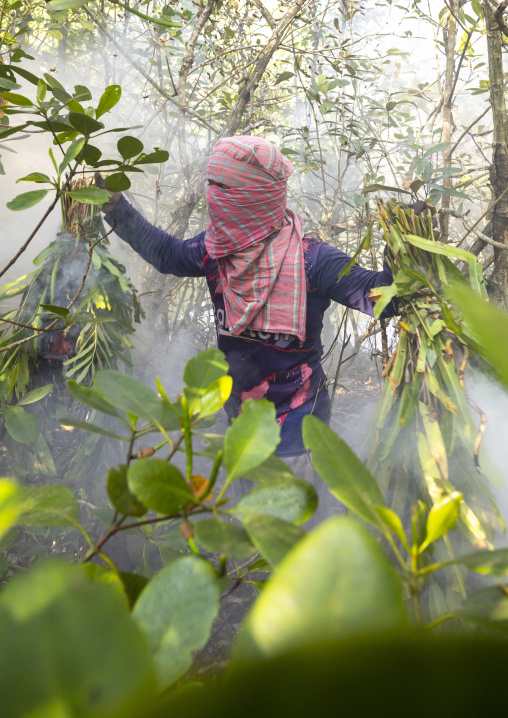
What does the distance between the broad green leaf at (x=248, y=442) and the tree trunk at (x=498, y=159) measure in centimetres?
83

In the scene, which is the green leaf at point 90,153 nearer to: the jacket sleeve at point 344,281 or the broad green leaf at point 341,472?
the broad green leaf at point 341,472

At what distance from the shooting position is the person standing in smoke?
1290mm

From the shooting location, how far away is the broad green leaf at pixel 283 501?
0.65ft

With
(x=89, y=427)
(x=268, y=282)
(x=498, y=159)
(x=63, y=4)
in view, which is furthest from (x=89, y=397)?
(x=268, y=282)

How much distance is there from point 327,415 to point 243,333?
1.22ft

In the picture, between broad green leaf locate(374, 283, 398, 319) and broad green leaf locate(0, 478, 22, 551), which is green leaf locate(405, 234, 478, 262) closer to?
broad green leaf locate(374, 283, 398, 319)

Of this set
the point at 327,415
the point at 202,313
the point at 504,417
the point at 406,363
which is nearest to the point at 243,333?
the point at 327,415

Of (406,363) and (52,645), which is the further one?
(406,363)

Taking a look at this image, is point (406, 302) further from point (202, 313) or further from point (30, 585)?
point (202, 313)

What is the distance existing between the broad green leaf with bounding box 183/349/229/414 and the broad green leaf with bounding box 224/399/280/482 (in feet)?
0.14

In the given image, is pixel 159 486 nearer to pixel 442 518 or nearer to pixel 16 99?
pixel 442 518

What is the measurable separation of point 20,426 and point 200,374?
1.72 feet

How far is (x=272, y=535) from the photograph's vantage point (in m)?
0.17

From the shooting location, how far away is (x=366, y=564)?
0.12 m
